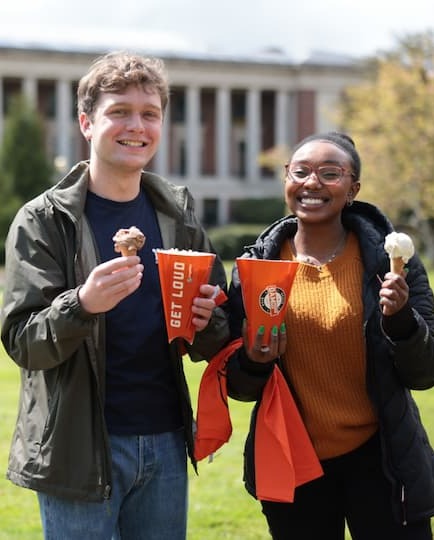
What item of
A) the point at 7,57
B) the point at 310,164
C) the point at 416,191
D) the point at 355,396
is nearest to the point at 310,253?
the point at 310,164

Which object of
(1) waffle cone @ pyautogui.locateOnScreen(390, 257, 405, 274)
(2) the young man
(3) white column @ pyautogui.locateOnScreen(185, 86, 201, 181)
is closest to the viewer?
(2) the young man

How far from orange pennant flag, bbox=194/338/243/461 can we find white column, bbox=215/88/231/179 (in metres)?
61.5

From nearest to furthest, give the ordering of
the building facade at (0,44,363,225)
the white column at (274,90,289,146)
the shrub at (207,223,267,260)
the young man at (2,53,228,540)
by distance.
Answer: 1. the young man at (2,53,228,540)
2. the shrub at (207,223,267,260)
3. the building facade at (0,44,363,225)
4. the white column at (274,90,289,146)

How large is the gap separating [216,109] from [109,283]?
209 feet

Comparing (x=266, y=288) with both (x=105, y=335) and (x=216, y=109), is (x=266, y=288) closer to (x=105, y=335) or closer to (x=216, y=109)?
(x=105, y=335)

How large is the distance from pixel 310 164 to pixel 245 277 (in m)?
0.60

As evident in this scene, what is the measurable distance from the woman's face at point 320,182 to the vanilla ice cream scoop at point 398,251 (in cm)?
44

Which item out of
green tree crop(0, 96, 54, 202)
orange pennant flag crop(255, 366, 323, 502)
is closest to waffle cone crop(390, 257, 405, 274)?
orange pennant flag crop(255, 366, 323, 502)

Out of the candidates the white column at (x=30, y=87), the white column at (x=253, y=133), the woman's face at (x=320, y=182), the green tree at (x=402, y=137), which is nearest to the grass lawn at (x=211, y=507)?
the woman's face at (x=320, y=182)

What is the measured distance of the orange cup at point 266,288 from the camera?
333 centimetres

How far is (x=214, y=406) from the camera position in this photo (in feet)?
Answer: 12.0

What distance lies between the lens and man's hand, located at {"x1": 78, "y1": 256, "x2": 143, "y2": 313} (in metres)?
2.99

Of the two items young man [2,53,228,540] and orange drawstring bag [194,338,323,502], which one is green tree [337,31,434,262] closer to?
orange drawstring bag [194,338,323,502]

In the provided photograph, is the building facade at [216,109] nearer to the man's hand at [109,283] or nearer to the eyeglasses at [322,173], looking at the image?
the eyeglasses at [322,173]
